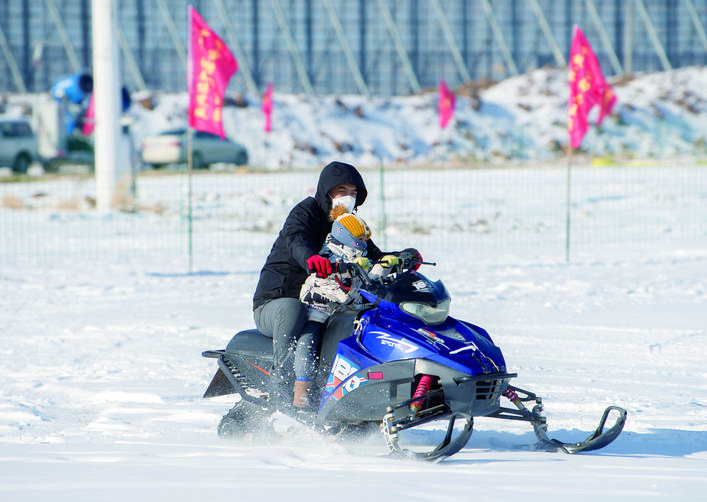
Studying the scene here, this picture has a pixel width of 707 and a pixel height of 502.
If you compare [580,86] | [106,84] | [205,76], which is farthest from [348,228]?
[106,84]

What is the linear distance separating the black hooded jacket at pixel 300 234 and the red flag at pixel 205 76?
8579 mm

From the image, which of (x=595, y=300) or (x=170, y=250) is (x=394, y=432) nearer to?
(x=595, y=300)

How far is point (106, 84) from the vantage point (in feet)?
64.5

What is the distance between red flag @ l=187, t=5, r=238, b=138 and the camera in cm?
1322

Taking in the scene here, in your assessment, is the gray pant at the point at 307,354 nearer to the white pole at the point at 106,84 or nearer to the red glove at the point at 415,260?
the red glove at the point at 415,260

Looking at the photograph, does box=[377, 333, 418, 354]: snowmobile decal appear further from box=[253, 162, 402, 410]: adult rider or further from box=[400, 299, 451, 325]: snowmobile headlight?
box=[253, 162, 402, 410]: adult rider

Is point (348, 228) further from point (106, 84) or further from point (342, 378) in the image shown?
point (106, 84)

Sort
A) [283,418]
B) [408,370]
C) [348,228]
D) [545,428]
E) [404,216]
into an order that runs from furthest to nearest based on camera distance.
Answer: [404,216] → [283,418] → [545,428] → [348,228] → [408,370]

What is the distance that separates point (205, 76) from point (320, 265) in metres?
9.72

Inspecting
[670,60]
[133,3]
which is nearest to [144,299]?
[133,3]

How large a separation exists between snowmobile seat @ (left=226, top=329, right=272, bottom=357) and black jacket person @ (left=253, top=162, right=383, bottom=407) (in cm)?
7

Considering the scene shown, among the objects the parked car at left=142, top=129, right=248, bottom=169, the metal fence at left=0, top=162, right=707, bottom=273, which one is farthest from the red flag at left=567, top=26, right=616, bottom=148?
the parked car at left=142, top=129, right=248, bottom=169

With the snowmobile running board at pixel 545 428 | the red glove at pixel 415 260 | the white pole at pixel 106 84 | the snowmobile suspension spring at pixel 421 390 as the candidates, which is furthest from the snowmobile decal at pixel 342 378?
the white pole at pixel 106 84

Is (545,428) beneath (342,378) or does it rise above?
beneath
